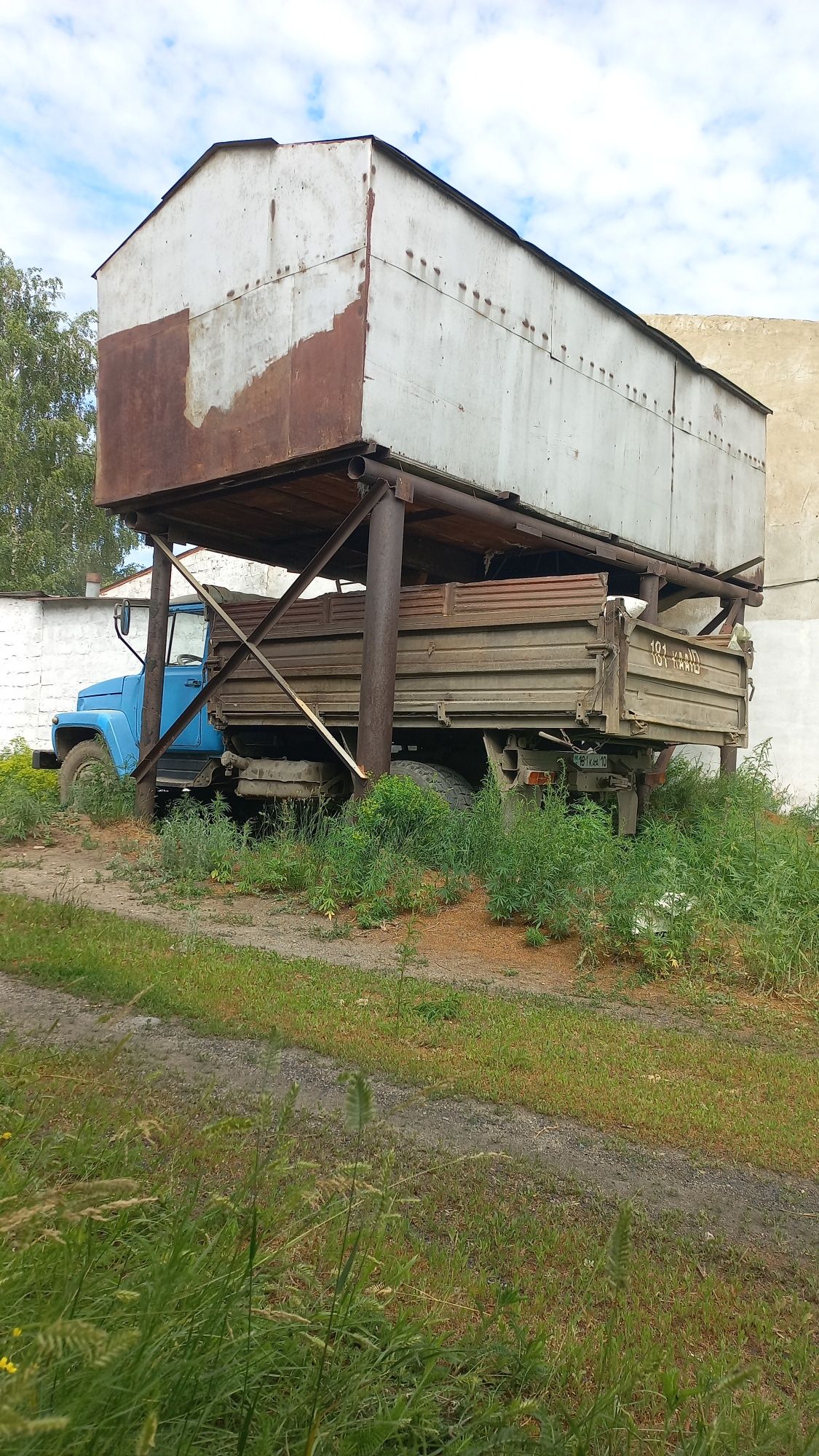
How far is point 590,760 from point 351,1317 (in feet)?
24.1

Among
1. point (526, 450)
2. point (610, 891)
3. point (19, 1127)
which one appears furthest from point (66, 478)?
point (19, 1127)

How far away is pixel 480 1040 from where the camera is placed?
455 cm

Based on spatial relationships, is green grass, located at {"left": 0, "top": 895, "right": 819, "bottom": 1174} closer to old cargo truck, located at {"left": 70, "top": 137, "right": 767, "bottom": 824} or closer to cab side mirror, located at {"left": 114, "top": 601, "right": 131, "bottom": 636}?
old cargo truck, located at {"left": 70, "top": 137, "right": 767, "bottom": 824}

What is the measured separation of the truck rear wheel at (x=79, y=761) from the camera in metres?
12.8

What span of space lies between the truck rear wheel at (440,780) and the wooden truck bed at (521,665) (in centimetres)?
41

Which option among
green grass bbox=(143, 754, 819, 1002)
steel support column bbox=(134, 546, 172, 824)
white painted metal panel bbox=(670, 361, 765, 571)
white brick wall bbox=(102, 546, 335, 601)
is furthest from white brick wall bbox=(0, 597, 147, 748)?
white painted metal panel bbox=(670, 361, 765, 571)

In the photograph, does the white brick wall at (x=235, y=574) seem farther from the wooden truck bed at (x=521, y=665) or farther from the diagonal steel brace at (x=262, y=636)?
the wooden truck bed at (x=521, y=665)

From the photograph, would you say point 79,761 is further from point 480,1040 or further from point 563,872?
point 480,1040

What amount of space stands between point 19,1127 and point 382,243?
868cm

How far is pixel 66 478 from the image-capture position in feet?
111

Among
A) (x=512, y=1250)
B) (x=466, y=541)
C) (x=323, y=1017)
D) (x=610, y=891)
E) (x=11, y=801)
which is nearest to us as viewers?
(x=512, y=1250)

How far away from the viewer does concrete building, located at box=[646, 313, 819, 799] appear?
14641 millimetres

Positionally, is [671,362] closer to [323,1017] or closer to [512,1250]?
[323,1017]

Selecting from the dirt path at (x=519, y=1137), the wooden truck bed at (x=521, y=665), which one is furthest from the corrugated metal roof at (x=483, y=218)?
the dirt path at (x=519, y=1137)
